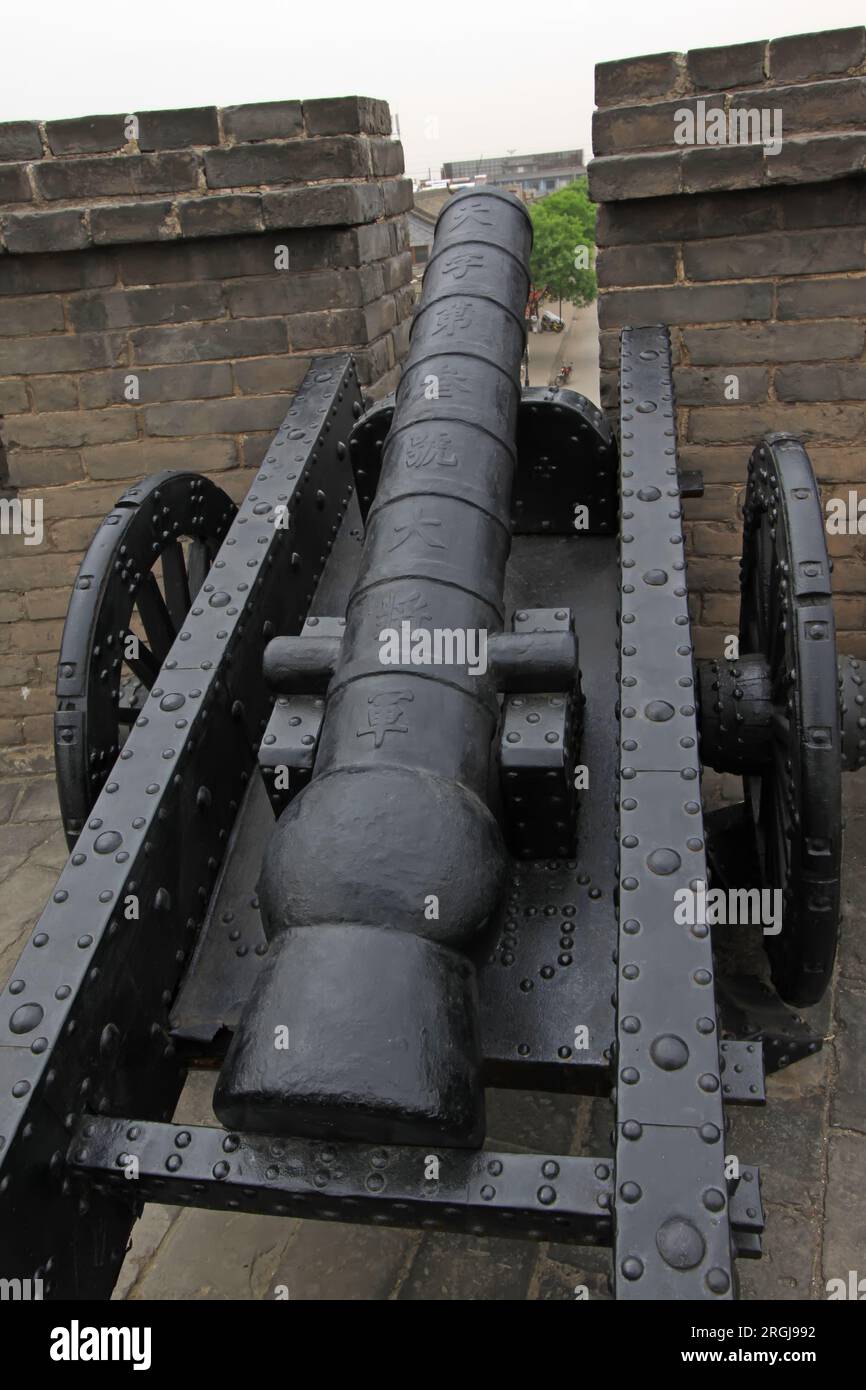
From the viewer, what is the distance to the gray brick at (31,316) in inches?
141

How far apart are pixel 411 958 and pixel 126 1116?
68 centimetres

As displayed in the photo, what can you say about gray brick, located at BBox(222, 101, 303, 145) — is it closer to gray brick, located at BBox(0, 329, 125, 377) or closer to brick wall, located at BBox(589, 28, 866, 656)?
gray brick, located at BBox(0, 329, 125, 377)

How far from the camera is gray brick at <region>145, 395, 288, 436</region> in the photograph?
369 centimetres

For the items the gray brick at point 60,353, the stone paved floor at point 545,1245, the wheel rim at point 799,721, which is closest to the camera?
the wheel rim at point 799,721

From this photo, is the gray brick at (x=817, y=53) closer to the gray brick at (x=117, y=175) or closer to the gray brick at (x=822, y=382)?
the gray brick at (x=822, y=382)

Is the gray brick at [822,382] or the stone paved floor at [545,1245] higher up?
the gray brick at [822,382]

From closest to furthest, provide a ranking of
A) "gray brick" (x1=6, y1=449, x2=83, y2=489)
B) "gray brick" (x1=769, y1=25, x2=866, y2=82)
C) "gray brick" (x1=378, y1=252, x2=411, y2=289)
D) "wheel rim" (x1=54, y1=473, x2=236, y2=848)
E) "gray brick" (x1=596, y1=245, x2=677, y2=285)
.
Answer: "wheel rim" (x1=54, y1=473, x2=236, y2=848) < "gray brick" (x1=769, y1=25, x2=866, y2=82) < "gray brick" (x1=596, y1=245, x2=677, y2=285) < "gray brick" (x1=378, y1=252, x2=411, y2=289) < "gray brick" (x1=6, y1=449, x2=83, y2=489)

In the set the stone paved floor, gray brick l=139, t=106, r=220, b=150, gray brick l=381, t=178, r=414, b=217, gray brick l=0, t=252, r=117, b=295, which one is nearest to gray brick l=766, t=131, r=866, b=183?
gray brick l=381, t=178, r=414, b=217

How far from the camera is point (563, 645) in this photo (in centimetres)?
197

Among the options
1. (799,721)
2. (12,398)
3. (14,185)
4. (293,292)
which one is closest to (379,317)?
(293,292)

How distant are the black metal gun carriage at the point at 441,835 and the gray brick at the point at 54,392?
1.10 m

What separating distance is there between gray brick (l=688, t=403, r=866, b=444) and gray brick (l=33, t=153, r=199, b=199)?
1.76 meters

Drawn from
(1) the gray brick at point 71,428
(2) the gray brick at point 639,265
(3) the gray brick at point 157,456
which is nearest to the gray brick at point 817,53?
(2) the gray brick at point 639,265

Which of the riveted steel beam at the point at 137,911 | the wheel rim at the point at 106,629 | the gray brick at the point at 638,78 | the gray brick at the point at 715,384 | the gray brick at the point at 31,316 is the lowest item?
the riveted steel beam at the point at 137,911
